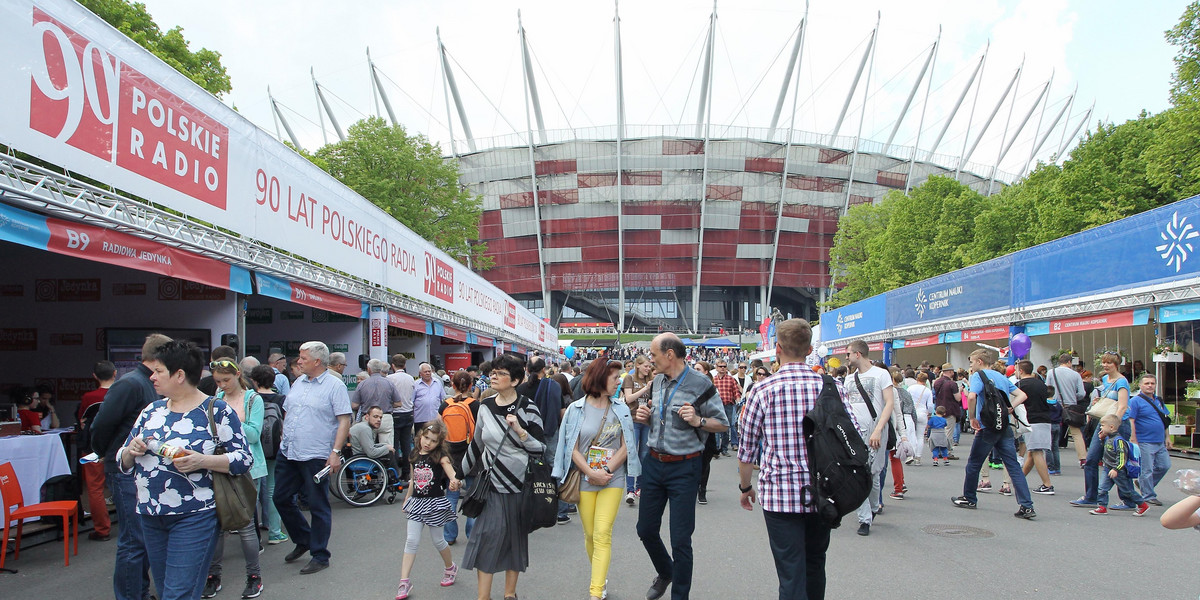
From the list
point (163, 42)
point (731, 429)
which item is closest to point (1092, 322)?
point (731, 429)

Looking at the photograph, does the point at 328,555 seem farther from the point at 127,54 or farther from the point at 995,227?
the point at 995,227

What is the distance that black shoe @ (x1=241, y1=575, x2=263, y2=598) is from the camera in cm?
530

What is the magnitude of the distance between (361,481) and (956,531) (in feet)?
21.9

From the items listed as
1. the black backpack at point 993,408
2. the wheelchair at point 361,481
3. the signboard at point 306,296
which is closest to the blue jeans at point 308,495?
the wheelchair at point 361,481

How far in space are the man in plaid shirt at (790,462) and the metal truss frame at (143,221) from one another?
578 centimetres

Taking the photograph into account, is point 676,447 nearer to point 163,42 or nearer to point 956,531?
point 956,531

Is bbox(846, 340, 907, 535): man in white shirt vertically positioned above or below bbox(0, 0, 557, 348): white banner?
below

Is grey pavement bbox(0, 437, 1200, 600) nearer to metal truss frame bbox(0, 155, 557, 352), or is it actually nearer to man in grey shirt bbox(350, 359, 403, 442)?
man in grey shirt bbox(350, 359, 403, 442)

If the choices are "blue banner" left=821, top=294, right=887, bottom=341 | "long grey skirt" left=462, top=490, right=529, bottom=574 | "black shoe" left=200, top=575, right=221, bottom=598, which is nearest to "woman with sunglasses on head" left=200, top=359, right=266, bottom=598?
"black shoe" left=200, top=575, right=221, bottom=598

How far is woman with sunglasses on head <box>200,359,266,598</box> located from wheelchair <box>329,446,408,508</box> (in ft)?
10.6

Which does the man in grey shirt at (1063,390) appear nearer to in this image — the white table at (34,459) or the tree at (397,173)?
the white table at (34,459)

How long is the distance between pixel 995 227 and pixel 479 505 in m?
38.3

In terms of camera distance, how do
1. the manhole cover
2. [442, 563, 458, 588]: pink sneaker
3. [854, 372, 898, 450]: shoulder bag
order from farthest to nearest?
the manhole cover
[854, 372, 898, 450]: shoulder bag
[442, 563, 458, 588]: pink sneaker

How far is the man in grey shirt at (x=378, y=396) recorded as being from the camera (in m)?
9.32
